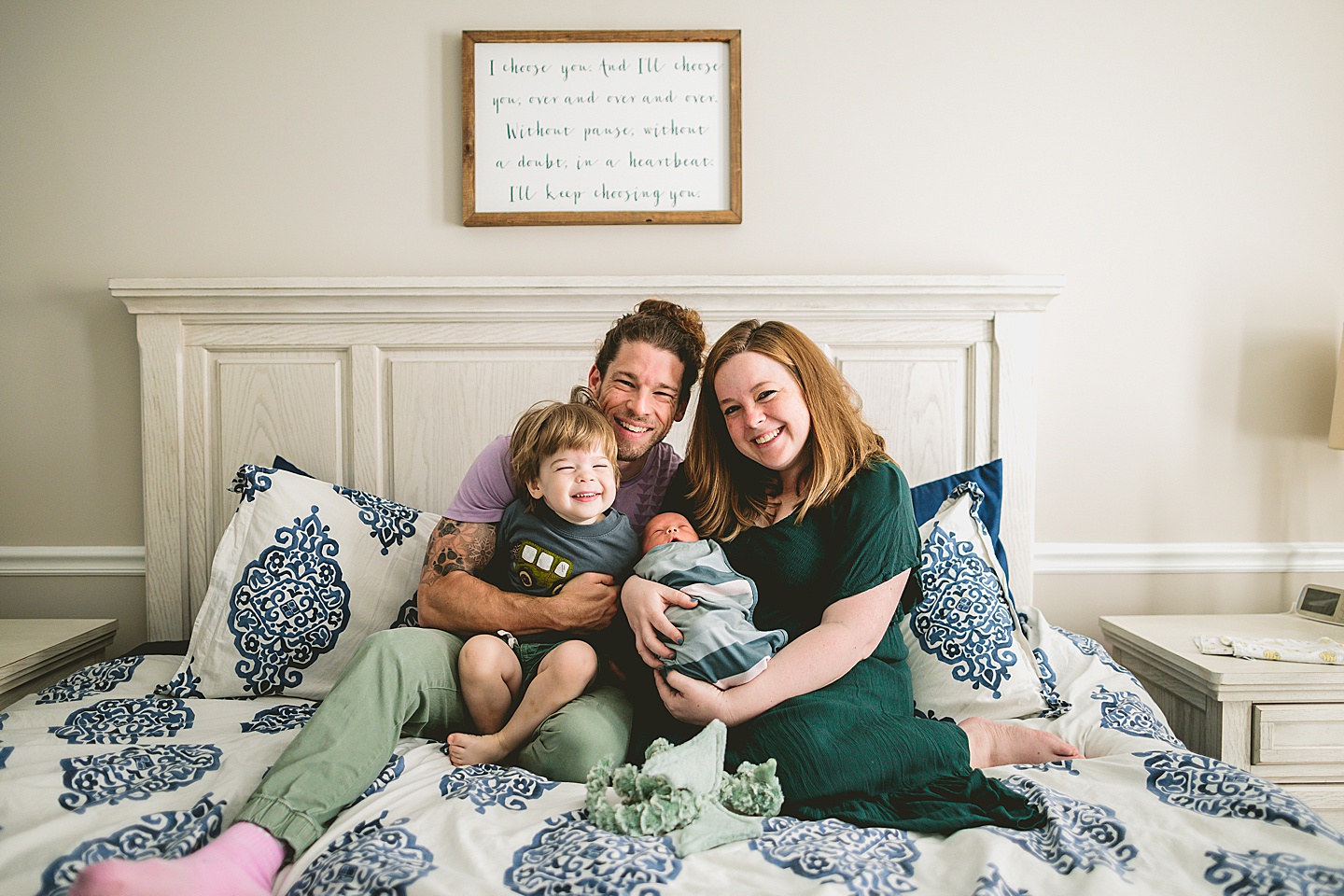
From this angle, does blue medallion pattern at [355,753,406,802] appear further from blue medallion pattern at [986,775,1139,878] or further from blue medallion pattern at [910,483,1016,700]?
blue medallion pattern at [910,483,1016,700]

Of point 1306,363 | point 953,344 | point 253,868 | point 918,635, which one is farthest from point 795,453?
point 1306,363

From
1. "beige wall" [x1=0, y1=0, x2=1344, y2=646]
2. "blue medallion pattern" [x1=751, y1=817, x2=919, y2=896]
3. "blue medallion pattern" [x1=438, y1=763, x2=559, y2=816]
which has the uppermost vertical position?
"beige wall" [x1=0, y1=0, x2=1344, y2=646]

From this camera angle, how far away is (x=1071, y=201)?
6.51 feet

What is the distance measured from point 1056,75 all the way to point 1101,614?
4.54ft

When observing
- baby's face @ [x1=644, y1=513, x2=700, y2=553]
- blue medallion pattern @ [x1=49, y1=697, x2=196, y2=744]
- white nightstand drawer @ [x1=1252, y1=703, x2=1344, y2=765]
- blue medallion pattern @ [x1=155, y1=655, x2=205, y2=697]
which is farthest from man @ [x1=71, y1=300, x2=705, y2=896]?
white nightstand drawer @ [x1=1252, y1=703, x2=1344, y2=765]

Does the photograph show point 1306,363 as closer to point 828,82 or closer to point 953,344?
point 953,344

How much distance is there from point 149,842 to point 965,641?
126 cm

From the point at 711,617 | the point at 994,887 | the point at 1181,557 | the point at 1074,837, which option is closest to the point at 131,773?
the point at 711,617

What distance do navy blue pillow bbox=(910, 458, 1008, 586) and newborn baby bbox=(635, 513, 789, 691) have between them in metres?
0.58

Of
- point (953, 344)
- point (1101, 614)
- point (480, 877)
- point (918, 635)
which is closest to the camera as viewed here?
point (480, 877)

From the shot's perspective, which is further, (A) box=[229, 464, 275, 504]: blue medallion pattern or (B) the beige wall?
(B) the beige wall

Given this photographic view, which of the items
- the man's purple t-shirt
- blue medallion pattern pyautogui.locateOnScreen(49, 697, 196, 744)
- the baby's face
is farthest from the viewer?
the man's purple t-shirt

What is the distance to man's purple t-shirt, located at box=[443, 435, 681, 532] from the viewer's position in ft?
4.81

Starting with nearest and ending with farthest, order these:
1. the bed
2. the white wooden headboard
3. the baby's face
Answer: the bed → the baby's face → the white wooden headboard
